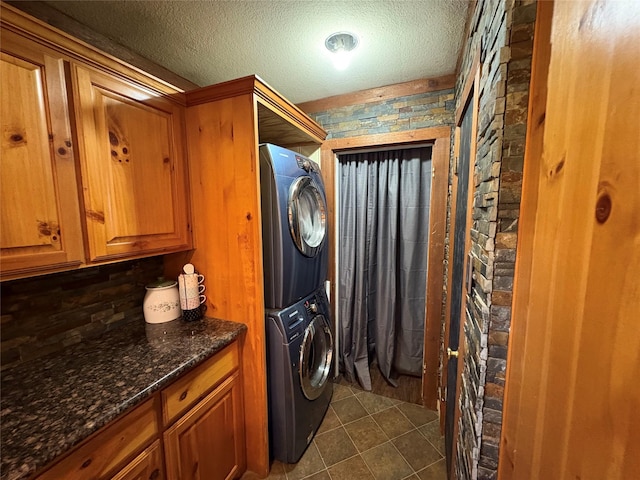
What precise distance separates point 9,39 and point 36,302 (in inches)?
38.9

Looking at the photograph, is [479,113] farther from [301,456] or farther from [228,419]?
[301,456]

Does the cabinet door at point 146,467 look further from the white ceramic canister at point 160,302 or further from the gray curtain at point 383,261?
the gray curtain at point 383,261

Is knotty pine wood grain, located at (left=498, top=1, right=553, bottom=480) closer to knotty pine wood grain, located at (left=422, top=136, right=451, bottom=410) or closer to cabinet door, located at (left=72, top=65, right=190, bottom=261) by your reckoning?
knotty pine wood grain, located at (left=422, top=136, right=451, bottom=410)

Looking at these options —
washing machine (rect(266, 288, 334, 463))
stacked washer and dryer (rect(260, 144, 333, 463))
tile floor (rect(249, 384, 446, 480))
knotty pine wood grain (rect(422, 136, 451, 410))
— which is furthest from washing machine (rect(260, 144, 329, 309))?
tile floor (rect(249, 384, 446, 480))

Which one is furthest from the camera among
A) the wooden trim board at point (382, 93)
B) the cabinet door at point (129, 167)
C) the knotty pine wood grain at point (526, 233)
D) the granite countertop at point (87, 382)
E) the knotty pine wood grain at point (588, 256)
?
the wooden trim board at point (382, 93)

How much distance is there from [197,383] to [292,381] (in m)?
0.55

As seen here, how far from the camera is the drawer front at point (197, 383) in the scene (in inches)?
40.8

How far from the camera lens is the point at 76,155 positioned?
38.2 inches

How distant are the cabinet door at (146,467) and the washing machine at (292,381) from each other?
0.61 m

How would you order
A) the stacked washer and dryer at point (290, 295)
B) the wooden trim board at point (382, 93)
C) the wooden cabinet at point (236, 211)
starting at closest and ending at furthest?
the wooden cabinet at point (236, 211) → the stacked washer and dryer at point (290, 295) → the wooden trim board at point (382, 93)

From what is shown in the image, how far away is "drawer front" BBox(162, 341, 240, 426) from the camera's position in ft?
3.40

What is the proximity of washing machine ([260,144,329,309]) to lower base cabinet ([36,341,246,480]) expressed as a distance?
417mm

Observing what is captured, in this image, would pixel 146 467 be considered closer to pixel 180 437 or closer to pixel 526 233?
pixel 180 437

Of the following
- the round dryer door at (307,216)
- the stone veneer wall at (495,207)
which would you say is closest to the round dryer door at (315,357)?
the round dryer door at (307,216)
